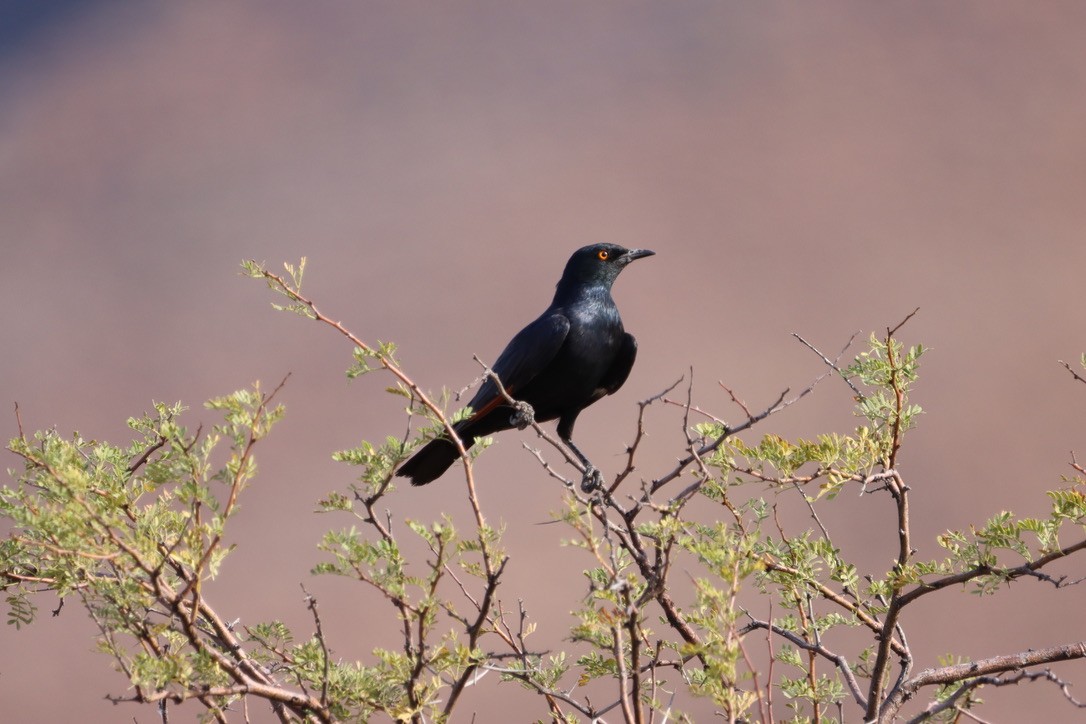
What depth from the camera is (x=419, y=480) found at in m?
3.89

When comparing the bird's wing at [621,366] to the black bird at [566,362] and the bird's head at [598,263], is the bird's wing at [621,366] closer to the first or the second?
the black bird at [566,362]

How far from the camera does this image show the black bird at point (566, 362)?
3.87 meters

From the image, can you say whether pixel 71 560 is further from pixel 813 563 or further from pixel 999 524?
pixel 999 524

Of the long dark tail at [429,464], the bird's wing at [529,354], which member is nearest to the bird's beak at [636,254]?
the bird's wing at [529,354]

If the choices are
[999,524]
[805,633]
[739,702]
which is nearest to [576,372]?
[805,633]

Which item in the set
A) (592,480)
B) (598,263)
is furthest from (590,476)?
(598,263)

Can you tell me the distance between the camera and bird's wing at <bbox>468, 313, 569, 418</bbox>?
3990mm

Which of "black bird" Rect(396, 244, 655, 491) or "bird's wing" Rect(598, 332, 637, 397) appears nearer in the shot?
"black bird" Rect(396, 244, 655, 491)

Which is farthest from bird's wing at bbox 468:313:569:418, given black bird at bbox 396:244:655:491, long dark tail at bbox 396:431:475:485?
long dark tail at bbox 396:431:475:485

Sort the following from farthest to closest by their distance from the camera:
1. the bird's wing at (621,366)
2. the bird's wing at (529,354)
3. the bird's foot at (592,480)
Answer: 1. the bird's wing at (621,366)
2. the bird's wing at (529,354)
3. the bird's foot at (592,480)

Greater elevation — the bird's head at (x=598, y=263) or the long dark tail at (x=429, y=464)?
the bird's head at (x=598, y=263)

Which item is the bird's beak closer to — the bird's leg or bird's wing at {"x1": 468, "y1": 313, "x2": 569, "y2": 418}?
bird's wing at {"x1": 468, "y1": 313, "x2": 569, "y2": 418}

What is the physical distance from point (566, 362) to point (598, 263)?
637mm

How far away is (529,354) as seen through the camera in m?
4.04
